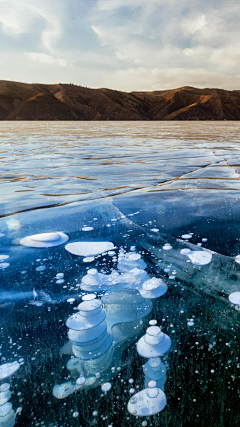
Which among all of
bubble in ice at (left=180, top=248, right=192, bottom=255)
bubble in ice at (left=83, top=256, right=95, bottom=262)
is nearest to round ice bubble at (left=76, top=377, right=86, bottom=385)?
bubble in ice at (left=83, top=256, right=95, bottom=262)

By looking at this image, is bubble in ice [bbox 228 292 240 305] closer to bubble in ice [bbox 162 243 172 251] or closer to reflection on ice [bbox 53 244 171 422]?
reflection on ice [bbox 53 244 171 422]

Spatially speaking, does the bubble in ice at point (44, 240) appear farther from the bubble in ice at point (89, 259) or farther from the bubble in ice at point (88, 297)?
the bubble in ice at point (88, 297)

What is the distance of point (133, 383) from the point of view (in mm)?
1010

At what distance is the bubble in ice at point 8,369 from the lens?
106cm

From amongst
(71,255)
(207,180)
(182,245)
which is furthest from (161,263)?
(207,180)

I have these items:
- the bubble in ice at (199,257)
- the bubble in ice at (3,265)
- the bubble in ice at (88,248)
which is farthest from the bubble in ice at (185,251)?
the bubble in ice at (3,265)

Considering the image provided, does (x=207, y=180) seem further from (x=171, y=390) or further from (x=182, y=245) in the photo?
(x=171, y=390)

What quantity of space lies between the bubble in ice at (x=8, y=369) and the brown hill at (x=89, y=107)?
15500cm

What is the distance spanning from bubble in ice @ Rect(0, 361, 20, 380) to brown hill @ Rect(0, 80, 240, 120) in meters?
155

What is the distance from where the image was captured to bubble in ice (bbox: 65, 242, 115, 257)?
2123mm

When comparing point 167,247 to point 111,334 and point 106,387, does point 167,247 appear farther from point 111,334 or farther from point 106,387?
point 106,387

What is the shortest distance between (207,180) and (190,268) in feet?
10.7

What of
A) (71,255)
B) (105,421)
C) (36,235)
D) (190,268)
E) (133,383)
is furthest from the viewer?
(36,235)

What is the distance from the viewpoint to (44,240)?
7.70 ft
